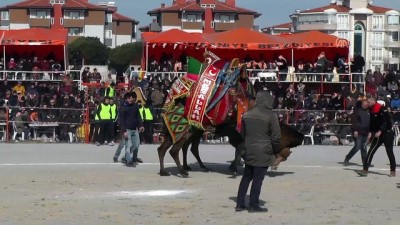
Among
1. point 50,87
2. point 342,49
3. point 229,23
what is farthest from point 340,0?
point 50,87

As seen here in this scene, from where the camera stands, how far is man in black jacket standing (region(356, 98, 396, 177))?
1655cm

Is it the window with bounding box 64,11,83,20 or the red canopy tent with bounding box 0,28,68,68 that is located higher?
the window with bounding box 64,11,83,20

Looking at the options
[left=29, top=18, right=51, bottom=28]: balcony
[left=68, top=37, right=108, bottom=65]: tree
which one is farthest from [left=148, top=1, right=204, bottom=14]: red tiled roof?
[left=68, top=37, right=108, bottom=65]: tree

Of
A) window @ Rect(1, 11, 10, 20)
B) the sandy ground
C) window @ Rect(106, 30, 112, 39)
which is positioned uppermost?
window @ Rect(1, 11, 10, 20)

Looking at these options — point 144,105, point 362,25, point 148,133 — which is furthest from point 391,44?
point 148,133

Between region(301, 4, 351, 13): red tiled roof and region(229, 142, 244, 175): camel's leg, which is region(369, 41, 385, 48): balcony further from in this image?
region(229, 142, 244, 175): camel's leg

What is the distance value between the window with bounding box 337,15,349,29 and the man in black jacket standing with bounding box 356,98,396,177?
92297 mm

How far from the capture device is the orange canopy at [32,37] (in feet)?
115

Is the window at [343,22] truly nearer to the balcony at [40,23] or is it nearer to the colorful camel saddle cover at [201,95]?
the balcony at [40,23]

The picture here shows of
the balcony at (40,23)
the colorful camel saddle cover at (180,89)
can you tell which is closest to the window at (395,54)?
the balcony at (40,23)

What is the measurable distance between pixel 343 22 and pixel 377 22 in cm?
617

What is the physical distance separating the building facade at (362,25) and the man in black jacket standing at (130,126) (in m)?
90.3

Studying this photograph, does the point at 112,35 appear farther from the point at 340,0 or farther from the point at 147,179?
the point at 147,179

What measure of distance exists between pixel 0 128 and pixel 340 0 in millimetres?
93728
